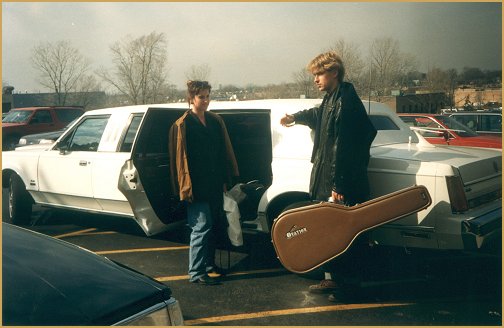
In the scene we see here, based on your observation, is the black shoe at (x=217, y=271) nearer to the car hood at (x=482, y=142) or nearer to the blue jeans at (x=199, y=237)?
the blue jeans at (x=199, y=237)

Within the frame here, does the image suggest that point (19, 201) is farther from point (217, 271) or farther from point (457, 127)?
point (457, 127)

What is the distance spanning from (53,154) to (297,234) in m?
3.82

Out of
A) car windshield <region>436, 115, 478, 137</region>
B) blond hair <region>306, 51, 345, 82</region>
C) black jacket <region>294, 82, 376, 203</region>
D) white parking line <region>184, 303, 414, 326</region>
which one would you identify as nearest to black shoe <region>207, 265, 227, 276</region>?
white parking line <region>184, 303, 414, 326</region>

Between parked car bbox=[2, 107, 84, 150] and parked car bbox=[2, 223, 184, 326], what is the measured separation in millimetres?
16150

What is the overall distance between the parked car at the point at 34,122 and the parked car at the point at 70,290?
16150 mm

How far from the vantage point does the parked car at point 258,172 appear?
151 inches

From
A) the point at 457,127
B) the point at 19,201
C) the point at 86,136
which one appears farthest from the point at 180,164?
the point at 457,127

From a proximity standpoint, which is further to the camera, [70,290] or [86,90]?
[86,90]

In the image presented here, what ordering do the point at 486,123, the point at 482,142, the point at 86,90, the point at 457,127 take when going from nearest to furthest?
the point at 482,142 → the point at 457,127 → the point at 486,123 → the point at 86,90

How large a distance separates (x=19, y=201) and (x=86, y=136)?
153cm

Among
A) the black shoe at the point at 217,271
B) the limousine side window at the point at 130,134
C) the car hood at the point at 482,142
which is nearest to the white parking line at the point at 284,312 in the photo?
the black shoe at the point at 217,271

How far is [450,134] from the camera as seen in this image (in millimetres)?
10477

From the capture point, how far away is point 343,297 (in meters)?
4.09

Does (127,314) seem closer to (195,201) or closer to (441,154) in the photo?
(195,201)
